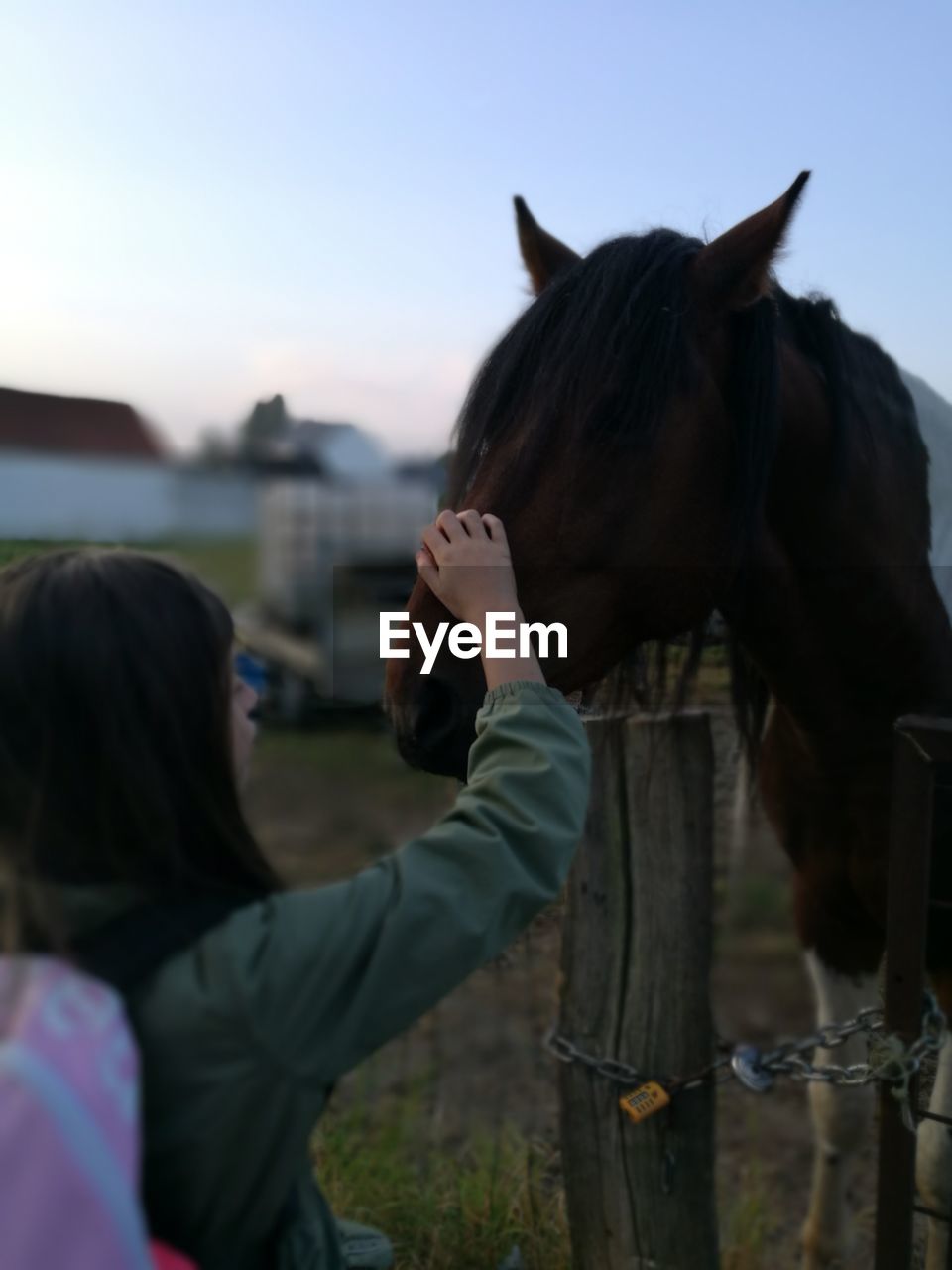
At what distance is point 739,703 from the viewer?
8.55ft

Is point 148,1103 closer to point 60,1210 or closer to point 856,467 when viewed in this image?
point 60,1210

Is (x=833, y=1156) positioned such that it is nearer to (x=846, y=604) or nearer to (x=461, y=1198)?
(x=461, y=1198)

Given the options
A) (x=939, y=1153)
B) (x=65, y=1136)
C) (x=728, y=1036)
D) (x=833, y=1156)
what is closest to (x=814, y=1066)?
(x=939, y=1153)

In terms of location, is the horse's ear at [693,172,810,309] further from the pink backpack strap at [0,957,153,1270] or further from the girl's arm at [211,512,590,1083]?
the pink backpack strap at [0,957,153,1270]

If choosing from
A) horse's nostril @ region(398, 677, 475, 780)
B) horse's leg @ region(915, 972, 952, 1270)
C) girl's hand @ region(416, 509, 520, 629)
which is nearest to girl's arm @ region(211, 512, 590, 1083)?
girl's hand @ region(416, 509, 520, 629)

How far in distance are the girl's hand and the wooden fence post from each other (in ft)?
2.65

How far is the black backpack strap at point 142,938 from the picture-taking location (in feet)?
3.31

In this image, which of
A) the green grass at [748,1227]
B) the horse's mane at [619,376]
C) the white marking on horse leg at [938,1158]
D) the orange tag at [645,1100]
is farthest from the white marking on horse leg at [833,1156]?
the horse's mane at [619,376]

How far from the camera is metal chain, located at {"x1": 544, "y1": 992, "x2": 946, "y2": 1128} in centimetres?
196

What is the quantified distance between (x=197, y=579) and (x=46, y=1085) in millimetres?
557

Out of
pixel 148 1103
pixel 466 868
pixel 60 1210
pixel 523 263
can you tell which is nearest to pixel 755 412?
pixel 523 263

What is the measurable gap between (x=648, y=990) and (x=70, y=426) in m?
1.59

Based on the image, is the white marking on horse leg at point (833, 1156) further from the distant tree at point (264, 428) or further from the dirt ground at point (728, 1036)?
the distant tree at point (264, 428)

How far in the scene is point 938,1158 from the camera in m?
2.38
